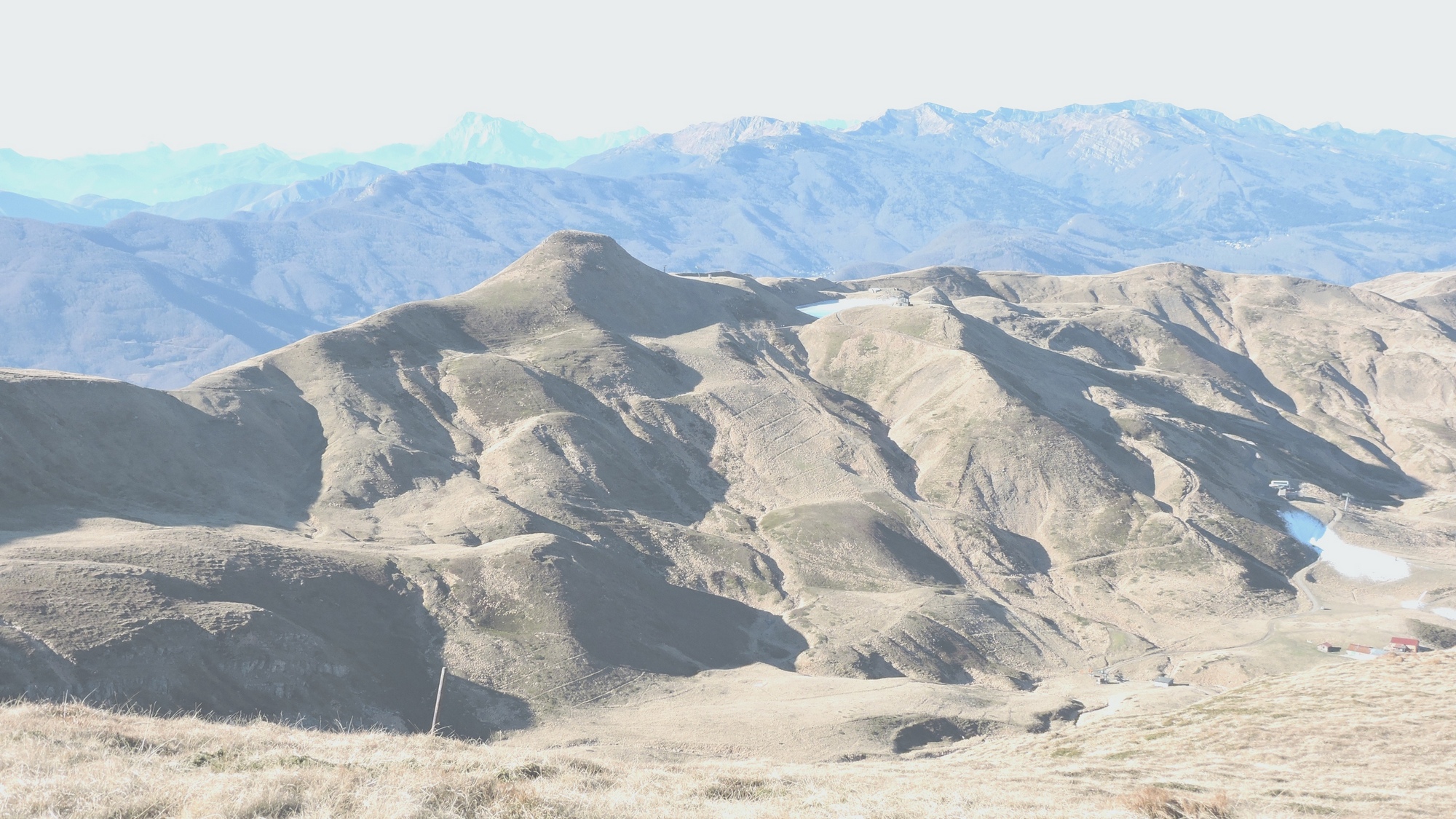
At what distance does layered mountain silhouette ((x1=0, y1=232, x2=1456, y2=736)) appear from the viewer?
70.4 meters

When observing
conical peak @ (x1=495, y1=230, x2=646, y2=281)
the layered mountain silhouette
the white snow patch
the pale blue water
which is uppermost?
conical peak @ (x1=495, y1=230, x2=646, y2=281)

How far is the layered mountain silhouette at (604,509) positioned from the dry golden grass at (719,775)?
3674cm

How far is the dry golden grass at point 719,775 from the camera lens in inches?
843

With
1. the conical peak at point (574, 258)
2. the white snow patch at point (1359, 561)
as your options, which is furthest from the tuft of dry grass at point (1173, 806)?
the conical peak at point (574, 258)

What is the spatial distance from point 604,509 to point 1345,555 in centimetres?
9940

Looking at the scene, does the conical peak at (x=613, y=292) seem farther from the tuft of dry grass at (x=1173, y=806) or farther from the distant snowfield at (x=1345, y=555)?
the tuft of dry grass at (x=1173, y=806)

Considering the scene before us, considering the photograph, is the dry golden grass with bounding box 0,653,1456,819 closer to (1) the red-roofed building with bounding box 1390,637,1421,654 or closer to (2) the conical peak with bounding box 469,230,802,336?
(1) the red-roofed building with bounding box 1390,637,1421,654

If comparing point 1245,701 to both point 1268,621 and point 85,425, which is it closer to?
point 1268,621

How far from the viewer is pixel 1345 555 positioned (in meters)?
129

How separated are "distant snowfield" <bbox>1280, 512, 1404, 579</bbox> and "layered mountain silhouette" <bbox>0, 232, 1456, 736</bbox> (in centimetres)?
349

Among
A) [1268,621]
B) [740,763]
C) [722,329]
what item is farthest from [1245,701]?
[722,329]

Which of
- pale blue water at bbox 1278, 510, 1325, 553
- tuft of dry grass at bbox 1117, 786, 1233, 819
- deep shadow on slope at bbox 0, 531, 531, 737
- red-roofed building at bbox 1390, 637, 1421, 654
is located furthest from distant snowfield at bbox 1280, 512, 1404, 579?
tuft of dry grass at bbox 1117, 786, 1233, 819

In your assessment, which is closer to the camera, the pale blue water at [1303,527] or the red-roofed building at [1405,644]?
the red-roofed building at [1405,644]

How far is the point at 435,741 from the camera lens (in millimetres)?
31578
